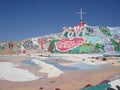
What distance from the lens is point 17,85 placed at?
16625 millimetres

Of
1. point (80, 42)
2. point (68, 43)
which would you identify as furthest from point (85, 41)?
point (68, 43)

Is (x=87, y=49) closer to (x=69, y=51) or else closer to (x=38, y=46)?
(x=69, y=51)

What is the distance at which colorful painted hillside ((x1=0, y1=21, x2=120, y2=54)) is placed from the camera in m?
62.0

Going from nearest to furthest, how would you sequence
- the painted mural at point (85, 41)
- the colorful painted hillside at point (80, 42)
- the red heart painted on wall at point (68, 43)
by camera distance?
the painted mural at point (85, 41) < the colorful painted hillside at point (80, 42) < the red heart painted on wall at point (68, 43)

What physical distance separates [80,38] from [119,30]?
14757mm

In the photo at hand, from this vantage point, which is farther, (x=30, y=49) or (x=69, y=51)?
(x=30, y=49)

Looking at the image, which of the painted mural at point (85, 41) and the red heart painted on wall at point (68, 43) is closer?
the painted mural at point (85, 41)

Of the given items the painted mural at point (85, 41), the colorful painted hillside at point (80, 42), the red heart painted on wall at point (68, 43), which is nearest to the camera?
the painted mural at point (85, 41)

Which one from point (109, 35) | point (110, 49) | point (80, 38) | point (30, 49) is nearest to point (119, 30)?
point (109, 35)

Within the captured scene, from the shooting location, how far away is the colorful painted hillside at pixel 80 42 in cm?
6197

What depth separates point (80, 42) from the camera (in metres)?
62.1

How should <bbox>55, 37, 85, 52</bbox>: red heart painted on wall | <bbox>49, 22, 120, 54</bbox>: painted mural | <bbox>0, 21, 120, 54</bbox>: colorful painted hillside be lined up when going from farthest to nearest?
<bbox>55, 37, 85, 52</bbox>: red heart painted on wall → <bbox>0, 21, 120, 54</bbox>: colorful painted hillside → <bbox>49, 22, 120, 54</bbox>: painted mural

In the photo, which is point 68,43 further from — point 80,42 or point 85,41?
point 85,41

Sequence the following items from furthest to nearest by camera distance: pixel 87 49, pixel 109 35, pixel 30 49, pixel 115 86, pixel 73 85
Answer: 1. pixel 30 49
2. pixel 109 35
3. pixel 87 49
4. pixel 73 85
5. pixel 115 86
